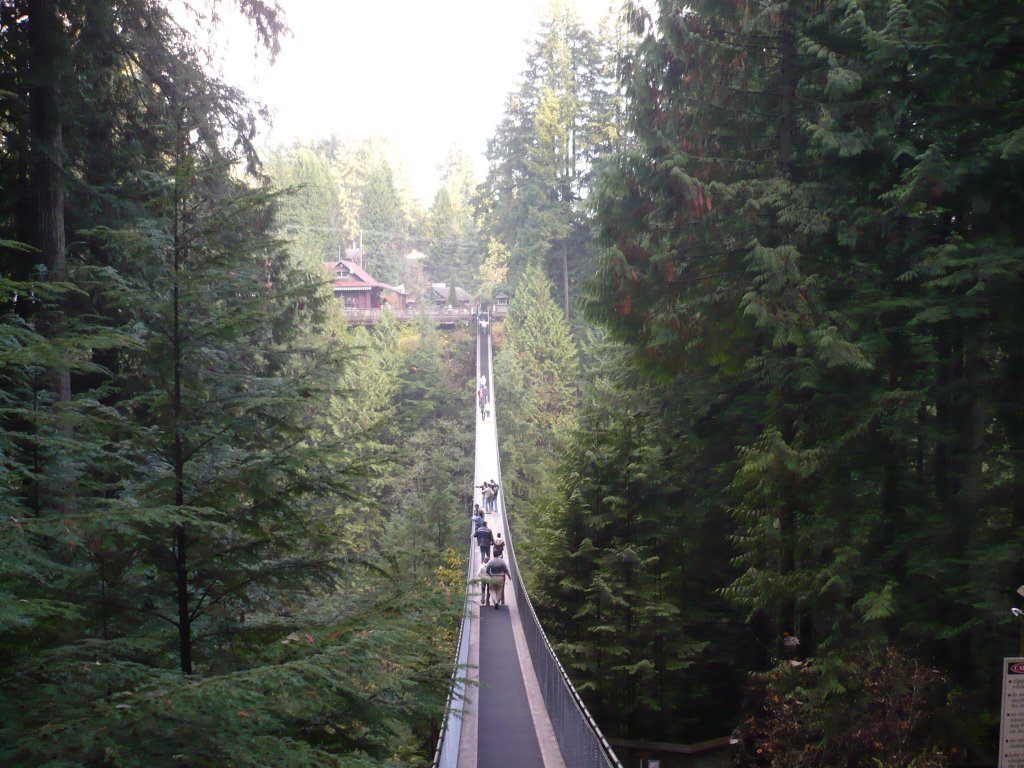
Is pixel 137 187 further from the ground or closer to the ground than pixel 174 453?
further from the ground

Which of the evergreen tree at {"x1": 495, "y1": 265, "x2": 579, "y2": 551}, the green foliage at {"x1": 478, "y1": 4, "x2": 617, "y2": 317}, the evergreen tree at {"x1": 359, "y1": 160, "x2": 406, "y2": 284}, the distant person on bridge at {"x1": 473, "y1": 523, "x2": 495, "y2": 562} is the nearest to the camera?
the distant person on bridge at {"x1": 473, "y1": 523, "x2": 495, "y2": 562}

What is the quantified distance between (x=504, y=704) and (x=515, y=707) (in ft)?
0.51

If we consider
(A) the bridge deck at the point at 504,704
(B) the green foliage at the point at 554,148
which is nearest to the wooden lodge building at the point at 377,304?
(B) the green foliage at the point at 554,148

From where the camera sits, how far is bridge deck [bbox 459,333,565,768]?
8.00 meters

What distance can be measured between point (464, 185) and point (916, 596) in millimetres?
81982

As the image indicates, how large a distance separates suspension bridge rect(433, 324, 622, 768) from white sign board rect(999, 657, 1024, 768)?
2365 mm

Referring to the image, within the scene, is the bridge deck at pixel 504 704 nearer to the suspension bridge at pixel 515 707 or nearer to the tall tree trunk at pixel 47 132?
the suspension bridge at pixel 515 707

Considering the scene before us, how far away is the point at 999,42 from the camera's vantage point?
745 centimetres

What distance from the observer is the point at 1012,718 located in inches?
203

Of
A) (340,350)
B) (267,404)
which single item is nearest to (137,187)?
(340,350)

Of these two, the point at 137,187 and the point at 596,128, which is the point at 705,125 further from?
the point at 596,128

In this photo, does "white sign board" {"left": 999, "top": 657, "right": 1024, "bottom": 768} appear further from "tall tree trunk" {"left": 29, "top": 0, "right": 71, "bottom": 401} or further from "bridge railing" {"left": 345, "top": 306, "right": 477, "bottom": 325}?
"bridge railing" {"left": 345, "top": 306, "right": 477, "bottom": 325}

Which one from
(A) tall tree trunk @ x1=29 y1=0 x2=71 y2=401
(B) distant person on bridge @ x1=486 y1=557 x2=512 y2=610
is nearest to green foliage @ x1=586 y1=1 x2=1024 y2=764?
(B) distant person on bridge @ x1=486 y1=557 x2=512 y2=610

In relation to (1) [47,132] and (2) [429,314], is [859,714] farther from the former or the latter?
(2) [429,314]
